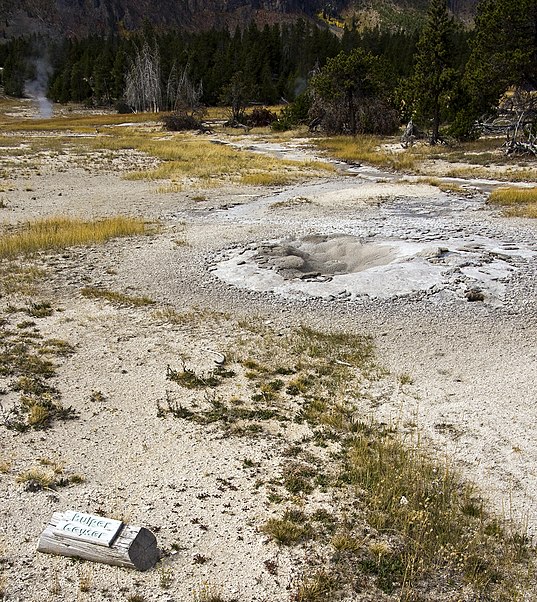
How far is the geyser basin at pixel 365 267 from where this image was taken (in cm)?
1282

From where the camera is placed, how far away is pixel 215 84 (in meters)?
91.4

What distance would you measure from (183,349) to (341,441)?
12.8 feet

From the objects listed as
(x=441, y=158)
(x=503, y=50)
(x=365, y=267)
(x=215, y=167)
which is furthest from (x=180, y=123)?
(x=365, y=267)

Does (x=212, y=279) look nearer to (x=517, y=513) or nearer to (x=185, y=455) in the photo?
(x=185, y=455)

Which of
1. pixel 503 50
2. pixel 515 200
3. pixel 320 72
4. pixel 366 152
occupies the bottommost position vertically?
pixel 515 200

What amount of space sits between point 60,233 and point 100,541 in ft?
47.4

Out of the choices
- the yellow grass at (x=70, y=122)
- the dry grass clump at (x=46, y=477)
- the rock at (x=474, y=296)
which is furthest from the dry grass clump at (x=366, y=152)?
the dry grass clump at (x=46, y=477)

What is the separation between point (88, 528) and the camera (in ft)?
16.7

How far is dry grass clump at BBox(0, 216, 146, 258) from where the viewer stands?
16.4 m

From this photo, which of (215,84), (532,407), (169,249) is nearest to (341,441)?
(532,407)

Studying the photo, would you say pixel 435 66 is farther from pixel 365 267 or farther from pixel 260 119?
pixel 365 267

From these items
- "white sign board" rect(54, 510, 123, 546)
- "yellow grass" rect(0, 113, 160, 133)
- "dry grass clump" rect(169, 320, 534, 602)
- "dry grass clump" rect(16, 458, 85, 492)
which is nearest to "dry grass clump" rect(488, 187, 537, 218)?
"dry grass clump" rect(169, 320, 534, 602)

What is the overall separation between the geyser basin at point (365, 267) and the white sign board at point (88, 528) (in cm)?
813

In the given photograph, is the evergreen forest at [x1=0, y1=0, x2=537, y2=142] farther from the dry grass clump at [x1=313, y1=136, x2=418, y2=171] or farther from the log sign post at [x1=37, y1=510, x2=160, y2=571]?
the log sign post at [x1=37, y1=510, x2=160, y2=571]
